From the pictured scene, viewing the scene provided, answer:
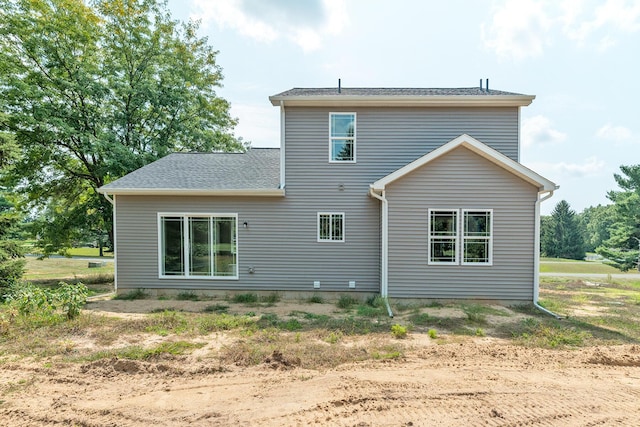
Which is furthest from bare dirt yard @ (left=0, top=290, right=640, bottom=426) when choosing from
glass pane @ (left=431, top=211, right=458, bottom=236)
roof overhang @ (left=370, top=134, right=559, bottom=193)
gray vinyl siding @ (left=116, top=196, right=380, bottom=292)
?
roof overhang @ (left=370, top=134, right=559, bottom=193)

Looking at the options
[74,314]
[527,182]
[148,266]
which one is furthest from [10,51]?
[527,182]

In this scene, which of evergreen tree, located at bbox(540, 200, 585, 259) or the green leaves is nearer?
the green leaves

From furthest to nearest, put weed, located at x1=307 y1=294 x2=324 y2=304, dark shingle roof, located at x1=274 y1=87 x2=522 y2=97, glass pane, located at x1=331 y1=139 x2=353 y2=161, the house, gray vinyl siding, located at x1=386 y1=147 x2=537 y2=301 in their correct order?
dark shingle roof, located at x1=274 y1=87 x2=522 y2=97, glass pane, located at x1=331 y1=139 x2=353 y2=161, the house, weed, located at x1=307 y1=294 x2=324 y2=304, gray vinyl siding, located at x1=386 y1=147 x2=537 y2=301

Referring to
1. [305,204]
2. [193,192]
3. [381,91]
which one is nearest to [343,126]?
[381,91]

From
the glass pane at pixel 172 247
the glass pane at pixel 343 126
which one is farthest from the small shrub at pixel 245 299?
the glass pane at pixel 343 126

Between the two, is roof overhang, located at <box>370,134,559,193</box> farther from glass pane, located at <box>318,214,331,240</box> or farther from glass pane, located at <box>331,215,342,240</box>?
glass pane, located at <box>318,214,331,240</box>

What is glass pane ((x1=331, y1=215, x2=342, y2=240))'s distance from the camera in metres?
9.16

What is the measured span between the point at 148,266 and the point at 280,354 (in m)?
6.47

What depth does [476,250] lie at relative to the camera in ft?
27.1

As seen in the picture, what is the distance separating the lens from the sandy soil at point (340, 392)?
3.22 m

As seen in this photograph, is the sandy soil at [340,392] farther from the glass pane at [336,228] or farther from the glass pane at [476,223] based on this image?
the glass pane at [336,228]

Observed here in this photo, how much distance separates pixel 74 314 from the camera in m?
6.56

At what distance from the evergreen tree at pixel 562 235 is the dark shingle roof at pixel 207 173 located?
45.6m

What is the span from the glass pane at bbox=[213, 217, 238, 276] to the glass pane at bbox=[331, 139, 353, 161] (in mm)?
3708
